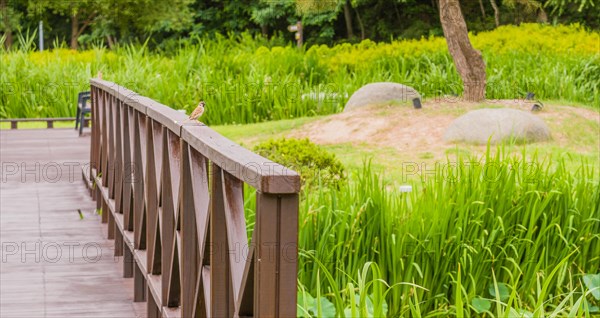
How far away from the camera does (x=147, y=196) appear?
15.7 feet

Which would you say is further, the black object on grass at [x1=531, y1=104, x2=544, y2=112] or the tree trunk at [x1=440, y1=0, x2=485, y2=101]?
the tree trunk at [x1=440, y1=0, x2=485, y2=101]

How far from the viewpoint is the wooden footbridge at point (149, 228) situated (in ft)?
7.98

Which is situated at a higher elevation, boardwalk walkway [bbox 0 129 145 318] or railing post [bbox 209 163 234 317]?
railing post [bbox 209 163 234 317]

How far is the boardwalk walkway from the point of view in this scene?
205 inches

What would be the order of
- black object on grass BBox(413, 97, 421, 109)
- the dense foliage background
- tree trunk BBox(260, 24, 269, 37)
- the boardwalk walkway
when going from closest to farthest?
the boardwalk walkway → black object on grass BBox(413, 97, 421, 109) → the dense foliage background → tree trunk BBox(260, 24, 269, 37)

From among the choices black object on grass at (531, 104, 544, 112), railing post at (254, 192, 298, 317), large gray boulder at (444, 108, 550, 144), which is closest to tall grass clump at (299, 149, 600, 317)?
railing post at (254, 192, 298, 317)

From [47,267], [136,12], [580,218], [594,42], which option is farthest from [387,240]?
[136,12]

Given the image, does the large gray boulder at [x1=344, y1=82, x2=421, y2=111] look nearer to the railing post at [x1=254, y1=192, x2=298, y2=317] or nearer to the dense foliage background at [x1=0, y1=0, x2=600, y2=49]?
the railing post at [x1=254, y1=192, x2=298, y2=317]

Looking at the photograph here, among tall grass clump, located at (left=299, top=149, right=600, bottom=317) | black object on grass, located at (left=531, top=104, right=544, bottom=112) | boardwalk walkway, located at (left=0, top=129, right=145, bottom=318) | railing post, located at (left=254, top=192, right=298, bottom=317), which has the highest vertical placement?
railing post, located at (left=254, top=192, right=298, bottom=317)

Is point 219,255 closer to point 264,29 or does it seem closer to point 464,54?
point 464,54

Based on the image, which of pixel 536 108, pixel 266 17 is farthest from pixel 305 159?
pixel 266 17

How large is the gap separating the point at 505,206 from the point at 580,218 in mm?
521

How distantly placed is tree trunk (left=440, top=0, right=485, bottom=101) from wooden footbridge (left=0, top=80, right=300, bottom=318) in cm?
570

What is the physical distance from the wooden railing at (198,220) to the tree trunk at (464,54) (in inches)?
306
